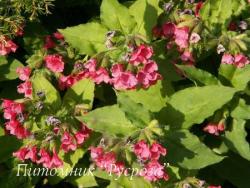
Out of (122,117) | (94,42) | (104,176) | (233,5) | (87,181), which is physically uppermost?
(233,5)

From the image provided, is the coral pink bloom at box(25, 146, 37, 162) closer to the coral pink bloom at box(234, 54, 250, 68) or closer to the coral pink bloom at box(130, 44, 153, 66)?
the coral pink bloom at box(130, 44, 153, 66)

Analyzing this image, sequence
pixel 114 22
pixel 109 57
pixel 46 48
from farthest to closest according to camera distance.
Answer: pixel 46 48, pixel 114 22, pixel 109 57

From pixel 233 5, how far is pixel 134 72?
1020mm

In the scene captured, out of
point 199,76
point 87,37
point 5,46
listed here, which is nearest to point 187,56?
point 199,76

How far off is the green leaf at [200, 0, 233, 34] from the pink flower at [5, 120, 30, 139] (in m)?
1.34

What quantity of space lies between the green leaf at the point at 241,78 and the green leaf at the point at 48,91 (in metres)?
1.13

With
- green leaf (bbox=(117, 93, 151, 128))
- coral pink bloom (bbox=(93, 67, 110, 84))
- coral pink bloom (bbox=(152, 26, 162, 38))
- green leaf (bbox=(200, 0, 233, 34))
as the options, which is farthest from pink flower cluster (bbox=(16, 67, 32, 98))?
green leaf (bbox=(200, 0, 233, 34))

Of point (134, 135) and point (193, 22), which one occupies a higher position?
point (193, 22)

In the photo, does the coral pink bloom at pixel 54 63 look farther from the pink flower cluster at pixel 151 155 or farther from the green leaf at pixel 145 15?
the pink flower cluster at pixel 151 155

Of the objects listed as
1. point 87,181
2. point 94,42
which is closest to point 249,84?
point 94,42

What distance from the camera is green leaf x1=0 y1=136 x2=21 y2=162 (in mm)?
3072

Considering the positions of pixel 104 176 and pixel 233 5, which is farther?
pixel 233 5

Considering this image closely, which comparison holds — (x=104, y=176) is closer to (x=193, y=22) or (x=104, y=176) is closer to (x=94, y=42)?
(x=94, y=42)

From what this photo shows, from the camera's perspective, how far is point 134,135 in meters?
2.42
